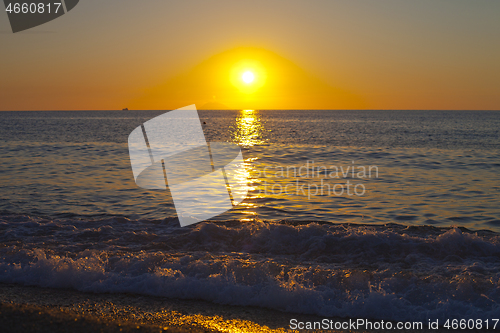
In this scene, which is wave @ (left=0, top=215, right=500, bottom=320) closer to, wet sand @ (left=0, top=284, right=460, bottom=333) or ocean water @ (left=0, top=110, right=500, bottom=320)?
ocean water @ (left=0, top=110, right=500, bottom=320)

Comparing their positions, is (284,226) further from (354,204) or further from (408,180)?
(408,180)

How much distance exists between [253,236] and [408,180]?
34.0ft

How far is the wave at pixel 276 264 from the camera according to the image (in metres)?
6.14

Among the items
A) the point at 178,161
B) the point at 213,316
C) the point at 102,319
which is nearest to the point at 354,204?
the point at 213,316

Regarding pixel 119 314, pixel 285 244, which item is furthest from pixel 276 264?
pixel 119 314

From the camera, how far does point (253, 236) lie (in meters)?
9.31

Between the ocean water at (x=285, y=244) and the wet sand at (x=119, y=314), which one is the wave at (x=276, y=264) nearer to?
the ocean water at (x=285, y=244)

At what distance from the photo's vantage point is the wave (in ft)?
20.1

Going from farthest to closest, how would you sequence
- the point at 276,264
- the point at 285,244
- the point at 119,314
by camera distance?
the point at 285,244 < the point at 276,264 < the point at 119,314

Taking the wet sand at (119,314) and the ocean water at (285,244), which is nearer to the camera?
the wet sand at (119,314)

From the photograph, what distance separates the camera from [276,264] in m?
7.51

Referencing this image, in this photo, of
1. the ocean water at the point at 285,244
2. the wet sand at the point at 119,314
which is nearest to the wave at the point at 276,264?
the ocean water at the point at 285,244

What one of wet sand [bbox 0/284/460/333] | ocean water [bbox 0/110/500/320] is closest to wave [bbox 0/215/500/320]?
ocean water [bbox 0/110/500/320]

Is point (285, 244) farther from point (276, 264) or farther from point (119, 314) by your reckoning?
point (119, 314)
